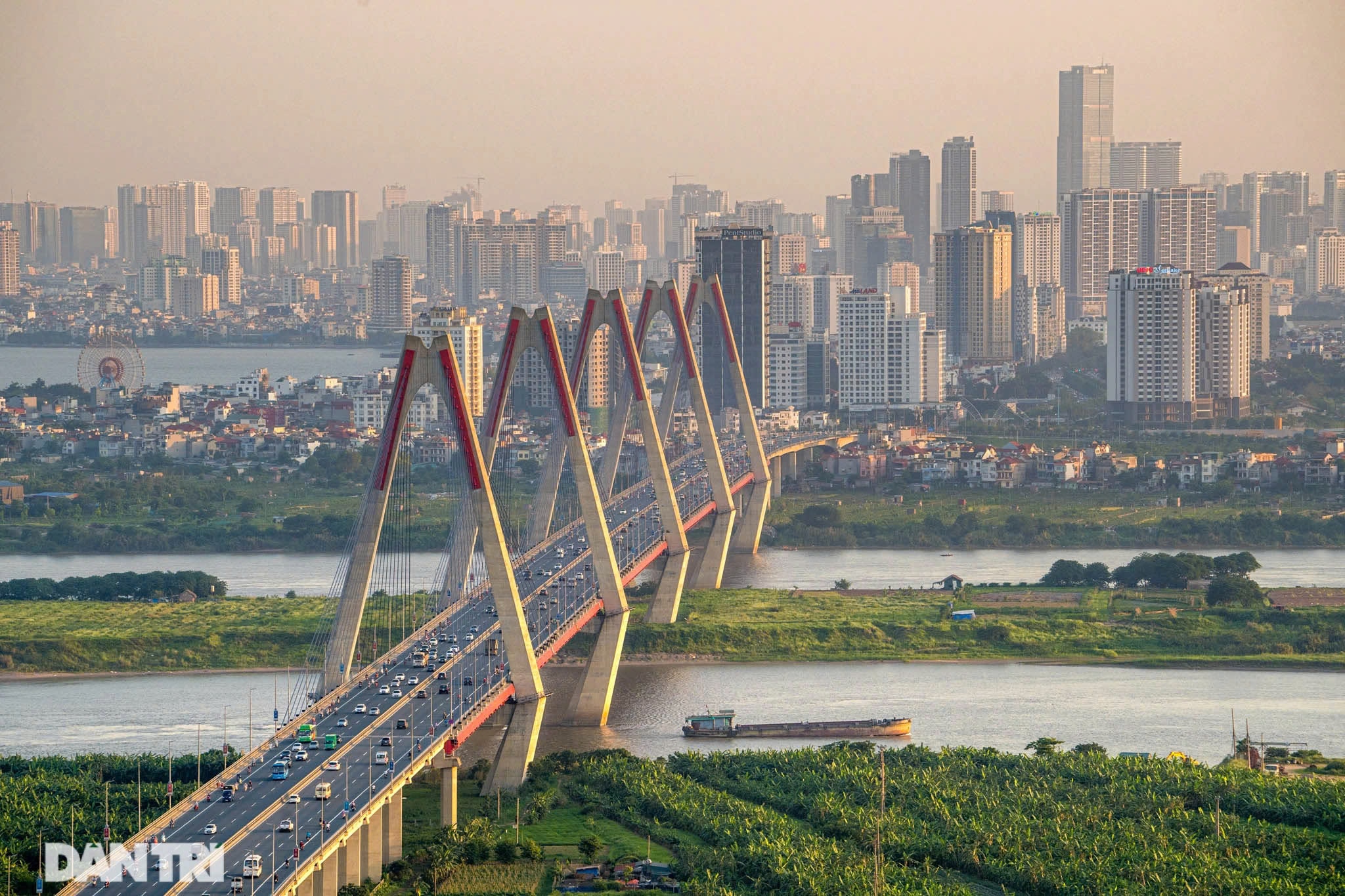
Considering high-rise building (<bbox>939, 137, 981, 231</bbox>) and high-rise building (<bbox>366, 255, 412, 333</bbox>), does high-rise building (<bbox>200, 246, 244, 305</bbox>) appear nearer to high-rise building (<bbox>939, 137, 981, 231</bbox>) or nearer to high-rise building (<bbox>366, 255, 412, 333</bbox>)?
high-rise building (<bbox>366, 255, 412, 333</bbox>)

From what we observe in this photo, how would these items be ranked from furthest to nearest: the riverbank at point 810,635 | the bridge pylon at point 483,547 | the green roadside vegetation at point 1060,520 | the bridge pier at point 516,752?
the green roadside vegetation at point 1060,520
the riverbank at point 810,635
the bridge pier at point 516,752
the bridge pylon at point 483,547

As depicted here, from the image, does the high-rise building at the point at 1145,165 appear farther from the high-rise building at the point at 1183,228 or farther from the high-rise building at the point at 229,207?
the high-rise building at the point at 229,207

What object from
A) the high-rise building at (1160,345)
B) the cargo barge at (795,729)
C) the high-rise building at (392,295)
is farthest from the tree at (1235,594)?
the high-rise building at (392,295)

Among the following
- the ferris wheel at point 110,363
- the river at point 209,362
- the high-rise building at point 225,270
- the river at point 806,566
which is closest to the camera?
the river at point 806,566

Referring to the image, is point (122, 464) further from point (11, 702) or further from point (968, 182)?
point (968, 182)

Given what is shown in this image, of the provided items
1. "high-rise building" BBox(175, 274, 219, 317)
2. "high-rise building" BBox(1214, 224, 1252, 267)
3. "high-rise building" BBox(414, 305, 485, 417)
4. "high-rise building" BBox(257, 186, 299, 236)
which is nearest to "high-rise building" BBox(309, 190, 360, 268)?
"high-rise building" BBox(257, 186, 299, 236)

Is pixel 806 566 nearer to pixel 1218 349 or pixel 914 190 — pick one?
pixel 1218 349

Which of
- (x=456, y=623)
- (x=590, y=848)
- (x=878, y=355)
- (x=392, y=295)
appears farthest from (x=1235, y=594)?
(x=392, y=295)
